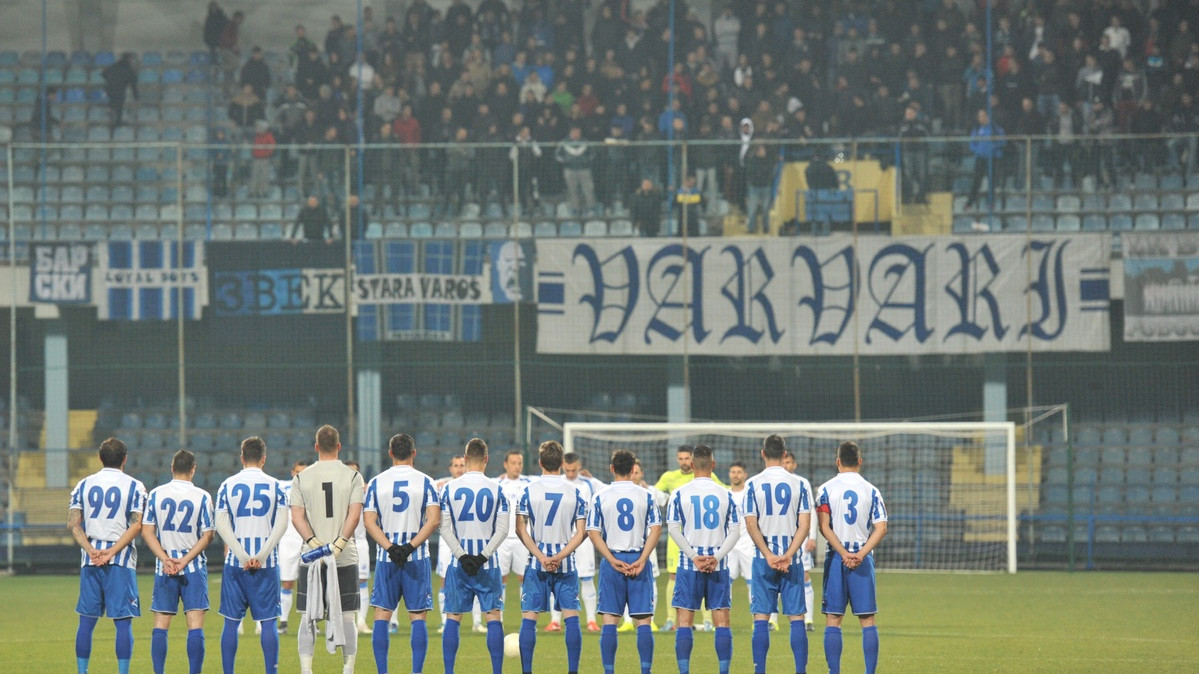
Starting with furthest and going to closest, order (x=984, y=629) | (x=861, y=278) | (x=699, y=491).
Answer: (x=861, y=278)
(x=984, y=629)
(x=699, y=491)

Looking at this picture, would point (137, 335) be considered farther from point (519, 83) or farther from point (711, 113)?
point (711, 113)

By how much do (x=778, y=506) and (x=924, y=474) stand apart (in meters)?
11.5

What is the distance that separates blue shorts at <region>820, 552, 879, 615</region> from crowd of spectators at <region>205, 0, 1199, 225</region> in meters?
13.9

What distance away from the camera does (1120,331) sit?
22.1m

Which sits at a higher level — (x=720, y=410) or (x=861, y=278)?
(x=861, y=278)

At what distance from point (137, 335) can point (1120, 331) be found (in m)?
14.3

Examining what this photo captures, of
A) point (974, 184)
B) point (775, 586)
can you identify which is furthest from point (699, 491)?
point (974, 184)

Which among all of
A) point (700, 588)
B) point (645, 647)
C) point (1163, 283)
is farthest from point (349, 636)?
point (1163, 283)

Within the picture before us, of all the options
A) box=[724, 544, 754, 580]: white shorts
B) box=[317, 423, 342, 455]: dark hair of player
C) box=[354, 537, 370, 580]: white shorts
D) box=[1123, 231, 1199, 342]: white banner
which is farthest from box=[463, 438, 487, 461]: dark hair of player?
box=[1123, 231, 1199, 342]: white banner

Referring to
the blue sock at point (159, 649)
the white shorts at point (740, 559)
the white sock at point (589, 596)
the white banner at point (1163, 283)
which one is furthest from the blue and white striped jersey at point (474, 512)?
the white banner at point (1163, 283)

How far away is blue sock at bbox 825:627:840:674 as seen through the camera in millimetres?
10195

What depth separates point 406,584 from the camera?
10125mm

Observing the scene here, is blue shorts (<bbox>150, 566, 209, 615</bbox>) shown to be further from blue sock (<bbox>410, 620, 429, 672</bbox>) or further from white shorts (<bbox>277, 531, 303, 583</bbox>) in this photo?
white shorts (<bbox>277, 531, 303, 583</bbox>)

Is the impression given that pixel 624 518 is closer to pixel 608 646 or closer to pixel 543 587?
pixel 543 587
